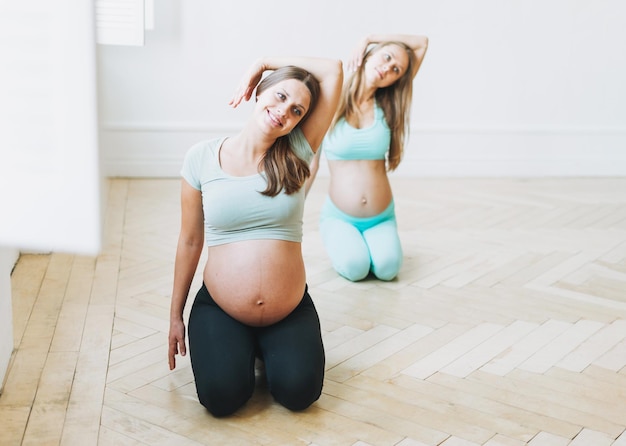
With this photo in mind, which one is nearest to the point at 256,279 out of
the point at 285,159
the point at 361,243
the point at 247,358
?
the point at 247,358

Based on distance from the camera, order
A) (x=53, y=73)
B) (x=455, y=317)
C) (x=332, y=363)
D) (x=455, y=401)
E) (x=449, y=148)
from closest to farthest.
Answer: (x=53, y=73) < (x=455, y=401) < (x=332, y=363) < (x=455, y=317) < (x=449, y=148)

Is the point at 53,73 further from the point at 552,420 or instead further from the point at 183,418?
the point at 552,420

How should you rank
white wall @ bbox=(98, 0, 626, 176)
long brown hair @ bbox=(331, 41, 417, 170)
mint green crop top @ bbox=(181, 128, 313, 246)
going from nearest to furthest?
mint green crop top @ bbox=(181, 128, 313, 246), long brown hair @ bbox=(331, 41, 417, 170), white wall @ bbox=(98, 0, 626, 176)

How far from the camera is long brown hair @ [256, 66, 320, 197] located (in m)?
2.10

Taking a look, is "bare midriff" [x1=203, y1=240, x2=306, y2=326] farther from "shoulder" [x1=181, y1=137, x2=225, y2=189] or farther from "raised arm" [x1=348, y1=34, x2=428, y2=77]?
"raised arm" [x1=348, y1=34, x2=428, y2=77]

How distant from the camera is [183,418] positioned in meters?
2.02

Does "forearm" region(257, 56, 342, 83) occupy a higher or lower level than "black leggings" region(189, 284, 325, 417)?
higher

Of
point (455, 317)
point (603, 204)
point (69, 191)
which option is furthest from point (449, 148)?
point (69, 191)

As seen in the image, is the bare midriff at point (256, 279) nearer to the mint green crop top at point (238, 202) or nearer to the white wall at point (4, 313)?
the mint green crop top at point (238, 202)

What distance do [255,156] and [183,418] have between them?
0.72 metres

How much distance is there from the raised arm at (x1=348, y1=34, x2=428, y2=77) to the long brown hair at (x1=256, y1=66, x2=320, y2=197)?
1079mm

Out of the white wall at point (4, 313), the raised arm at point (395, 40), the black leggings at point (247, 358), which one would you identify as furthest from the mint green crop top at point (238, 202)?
the raised arm at point (395, 40)

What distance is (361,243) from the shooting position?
10.6 feet

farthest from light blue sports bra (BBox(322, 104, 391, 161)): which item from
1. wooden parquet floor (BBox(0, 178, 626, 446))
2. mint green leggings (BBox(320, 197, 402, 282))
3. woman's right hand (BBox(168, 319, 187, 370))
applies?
woman's right hand (BBox(168, 319, 187, 370))
